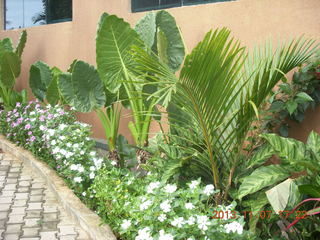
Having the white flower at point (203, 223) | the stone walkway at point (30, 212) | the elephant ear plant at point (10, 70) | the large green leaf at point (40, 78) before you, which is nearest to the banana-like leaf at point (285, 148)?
the white flower at point (203, 223)

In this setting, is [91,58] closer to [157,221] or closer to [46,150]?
[46,150]

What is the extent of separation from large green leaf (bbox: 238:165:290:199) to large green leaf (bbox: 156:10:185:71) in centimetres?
209

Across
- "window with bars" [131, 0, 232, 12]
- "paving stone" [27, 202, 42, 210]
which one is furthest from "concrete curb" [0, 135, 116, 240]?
"window with bars" [131, 0, 232, 12]

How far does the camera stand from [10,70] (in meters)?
7.96

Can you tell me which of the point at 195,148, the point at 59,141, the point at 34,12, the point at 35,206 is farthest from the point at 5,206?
the point at 34,12

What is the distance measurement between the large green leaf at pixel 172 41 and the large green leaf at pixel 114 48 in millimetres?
311

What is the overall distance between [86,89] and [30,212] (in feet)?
5.21

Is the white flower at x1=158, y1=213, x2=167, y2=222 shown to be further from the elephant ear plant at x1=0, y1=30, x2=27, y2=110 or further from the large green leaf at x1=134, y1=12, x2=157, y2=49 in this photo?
the elephant ear plant at x1=0, y1=30, x2=27, y2=110

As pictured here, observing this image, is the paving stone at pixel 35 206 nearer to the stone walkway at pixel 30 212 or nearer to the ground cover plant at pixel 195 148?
the stone walkway at pixel 30 212

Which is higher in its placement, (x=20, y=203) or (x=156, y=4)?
(x=156, y=4)

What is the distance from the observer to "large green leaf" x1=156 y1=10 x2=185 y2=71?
4.81 metres

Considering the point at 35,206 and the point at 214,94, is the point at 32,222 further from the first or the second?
the point at 214,94

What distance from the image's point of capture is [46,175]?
17.2 ft

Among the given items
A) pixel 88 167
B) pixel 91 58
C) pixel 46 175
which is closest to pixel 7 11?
pixel 91 58
